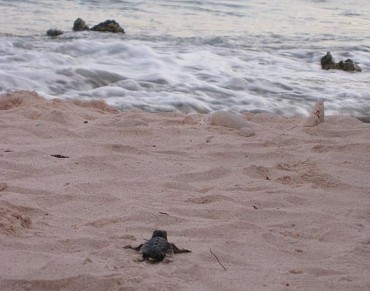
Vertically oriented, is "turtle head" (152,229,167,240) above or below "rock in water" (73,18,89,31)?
below

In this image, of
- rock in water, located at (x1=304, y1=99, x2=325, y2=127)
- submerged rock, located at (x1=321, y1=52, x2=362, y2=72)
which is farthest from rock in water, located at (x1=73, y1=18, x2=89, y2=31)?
rock in water, located at (x1=304, y1=99, x2=325, y2=127)

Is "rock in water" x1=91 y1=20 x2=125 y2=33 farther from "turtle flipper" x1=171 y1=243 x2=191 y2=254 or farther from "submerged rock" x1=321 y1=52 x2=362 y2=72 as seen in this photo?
"turtle flipper" x1=171 y1=243 x2=191 y2=254

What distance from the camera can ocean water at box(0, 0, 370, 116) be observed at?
6547 millimetres

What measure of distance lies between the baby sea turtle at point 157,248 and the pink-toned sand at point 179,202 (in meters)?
0.04

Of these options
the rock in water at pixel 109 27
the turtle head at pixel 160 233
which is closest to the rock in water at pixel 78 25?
the rock in water at pixel 109 27

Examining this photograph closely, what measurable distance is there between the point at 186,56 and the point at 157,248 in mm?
6583

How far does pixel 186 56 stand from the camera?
29.2 ft

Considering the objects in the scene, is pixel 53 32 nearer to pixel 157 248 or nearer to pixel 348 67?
pixel 348 67

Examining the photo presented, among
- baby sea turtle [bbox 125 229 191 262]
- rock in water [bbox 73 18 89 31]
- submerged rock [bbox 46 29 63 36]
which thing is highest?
rock in water [bbox 73 18 89 31]

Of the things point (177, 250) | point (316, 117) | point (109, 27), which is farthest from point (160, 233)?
point (109, 27)

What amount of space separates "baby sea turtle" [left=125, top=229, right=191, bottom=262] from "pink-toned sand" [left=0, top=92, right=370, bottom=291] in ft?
0.13

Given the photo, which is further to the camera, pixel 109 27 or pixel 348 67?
pixel 109 27

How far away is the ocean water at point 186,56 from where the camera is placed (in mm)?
6547

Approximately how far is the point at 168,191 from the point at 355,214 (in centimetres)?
97
